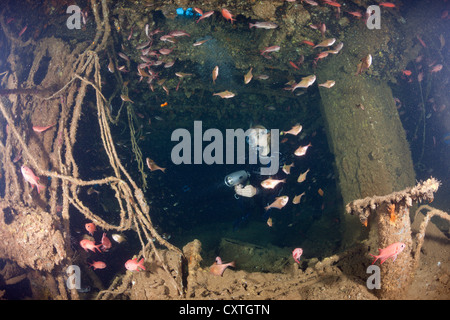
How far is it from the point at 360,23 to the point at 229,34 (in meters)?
3.14

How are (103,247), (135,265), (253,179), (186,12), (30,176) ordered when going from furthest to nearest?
(253,179), (186,12), (103,247), (30,176), (135,265)

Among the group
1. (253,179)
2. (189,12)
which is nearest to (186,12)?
(189,12)

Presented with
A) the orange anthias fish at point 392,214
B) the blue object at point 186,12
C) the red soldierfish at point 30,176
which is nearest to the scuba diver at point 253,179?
the orange anthias fish at point 392,214

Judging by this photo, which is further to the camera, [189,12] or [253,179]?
[253,179]

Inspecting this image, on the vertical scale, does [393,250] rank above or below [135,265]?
above

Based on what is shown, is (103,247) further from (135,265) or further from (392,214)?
(392,214)

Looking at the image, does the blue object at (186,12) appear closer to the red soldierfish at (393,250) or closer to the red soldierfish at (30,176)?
the red soldierfish at (30,176)

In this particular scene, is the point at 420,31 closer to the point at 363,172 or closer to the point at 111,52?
the point at 363,172

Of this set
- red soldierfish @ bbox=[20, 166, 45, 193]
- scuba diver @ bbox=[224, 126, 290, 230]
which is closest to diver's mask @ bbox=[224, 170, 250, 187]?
scuba diver @ bbox=[224, 126, 290, 230]

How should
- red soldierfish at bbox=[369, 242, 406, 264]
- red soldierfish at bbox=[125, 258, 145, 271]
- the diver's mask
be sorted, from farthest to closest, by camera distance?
the diver's mask
red soldierfish at bbox=[125, 258, 145, 271]
red soldierfish at bbox=[369, 242, 406, 264]

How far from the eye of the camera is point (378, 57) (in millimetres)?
5008

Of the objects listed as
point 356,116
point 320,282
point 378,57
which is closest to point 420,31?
point 378,57

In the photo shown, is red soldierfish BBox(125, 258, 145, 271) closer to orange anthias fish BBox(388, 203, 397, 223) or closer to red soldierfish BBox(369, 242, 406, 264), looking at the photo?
red soldierfish BBox(369, 242, 406, 264)
